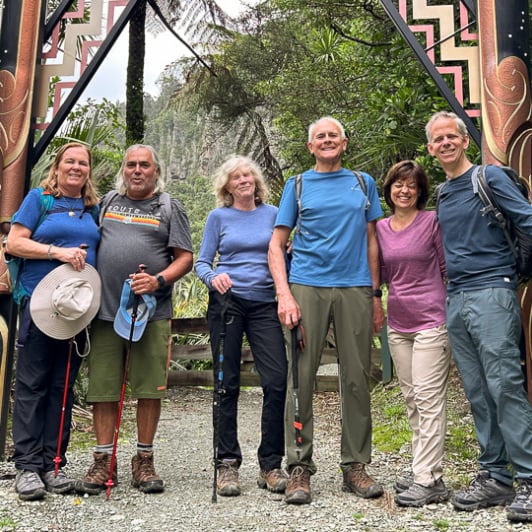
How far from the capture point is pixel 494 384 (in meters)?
3.39

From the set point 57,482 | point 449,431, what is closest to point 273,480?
point 57,482

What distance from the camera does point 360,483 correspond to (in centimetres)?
372

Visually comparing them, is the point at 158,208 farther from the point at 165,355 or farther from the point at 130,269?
the point at 165,355

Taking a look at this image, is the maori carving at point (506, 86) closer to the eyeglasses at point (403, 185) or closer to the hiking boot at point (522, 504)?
the eyeglasses at point (403, 185)

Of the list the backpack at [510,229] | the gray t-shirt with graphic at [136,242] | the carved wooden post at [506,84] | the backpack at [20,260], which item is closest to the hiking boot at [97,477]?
the gray t-shirt with graphic at [136,242]

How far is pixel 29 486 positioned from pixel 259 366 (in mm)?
1463

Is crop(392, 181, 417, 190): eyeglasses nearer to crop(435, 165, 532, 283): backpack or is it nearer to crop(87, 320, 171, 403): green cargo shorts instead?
crop(435, 165, 532, 283): backpack

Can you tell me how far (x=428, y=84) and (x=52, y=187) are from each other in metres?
3.86

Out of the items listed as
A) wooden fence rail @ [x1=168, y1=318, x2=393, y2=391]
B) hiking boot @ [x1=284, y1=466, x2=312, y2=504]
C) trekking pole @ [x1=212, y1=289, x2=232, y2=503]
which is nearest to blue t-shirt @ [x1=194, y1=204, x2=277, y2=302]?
trekking pole @ [x1=212, y1=289, x2=232, y2=503]

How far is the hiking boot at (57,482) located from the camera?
3.81 m

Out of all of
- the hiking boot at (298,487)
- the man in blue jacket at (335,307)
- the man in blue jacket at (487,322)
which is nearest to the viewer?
the man in blue jacket at (487,322)

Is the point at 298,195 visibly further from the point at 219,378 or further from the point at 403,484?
the point at 403,484

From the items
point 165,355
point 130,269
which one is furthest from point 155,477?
point 130,269

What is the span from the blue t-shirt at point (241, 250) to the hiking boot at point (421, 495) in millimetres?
1322
